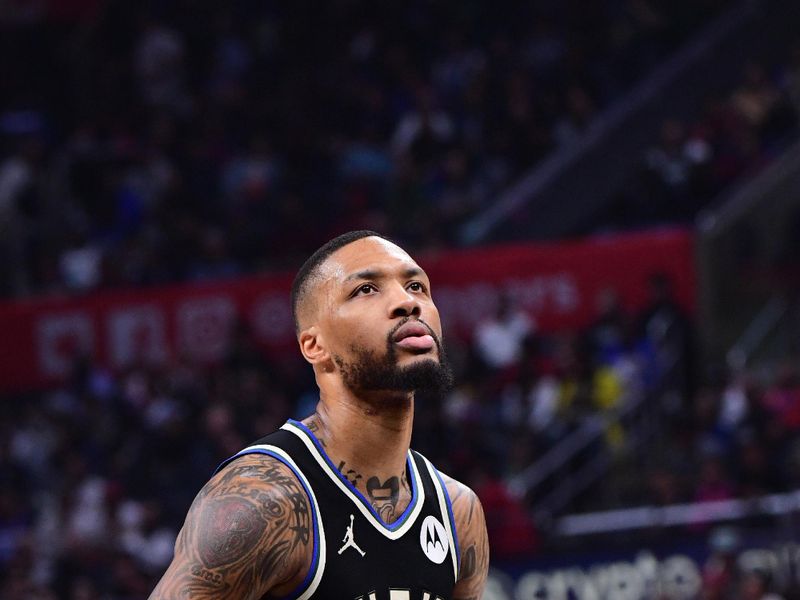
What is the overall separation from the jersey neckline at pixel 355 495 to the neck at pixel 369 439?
17mm

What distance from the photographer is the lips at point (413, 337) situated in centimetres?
379

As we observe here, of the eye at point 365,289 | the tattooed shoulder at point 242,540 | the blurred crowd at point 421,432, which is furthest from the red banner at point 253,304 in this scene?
the tattooed shoulder at point 242,540

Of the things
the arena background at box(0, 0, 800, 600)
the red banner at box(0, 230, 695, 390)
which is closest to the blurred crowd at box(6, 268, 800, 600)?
the arena background at box(0, 0, 800, 600)

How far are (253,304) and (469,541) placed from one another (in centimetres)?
986

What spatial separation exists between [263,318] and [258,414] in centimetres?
166

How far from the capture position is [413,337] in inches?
150

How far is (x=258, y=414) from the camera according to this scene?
12445 mm

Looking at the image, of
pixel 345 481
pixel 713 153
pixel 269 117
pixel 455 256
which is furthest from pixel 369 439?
pixel 269 117

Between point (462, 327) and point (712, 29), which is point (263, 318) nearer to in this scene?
point (462, 327)

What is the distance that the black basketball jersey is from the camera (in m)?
3.69

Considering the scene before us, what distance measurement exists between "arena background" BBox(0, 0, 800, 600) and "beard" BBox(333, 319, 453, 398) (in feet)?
21.7

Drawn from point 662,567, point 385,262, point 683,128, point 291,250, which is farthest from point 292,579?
point 683,128

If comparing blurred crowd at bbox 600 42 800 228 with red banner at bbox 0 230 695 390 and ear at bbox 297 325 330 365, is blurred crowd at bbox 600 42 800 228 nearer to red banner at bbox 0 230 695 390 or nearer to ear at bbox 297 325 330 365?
red banner at bbox 0 230 695 390

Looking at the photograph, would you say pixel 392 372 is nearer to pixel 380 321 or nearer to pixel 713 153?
pixel 380 321
